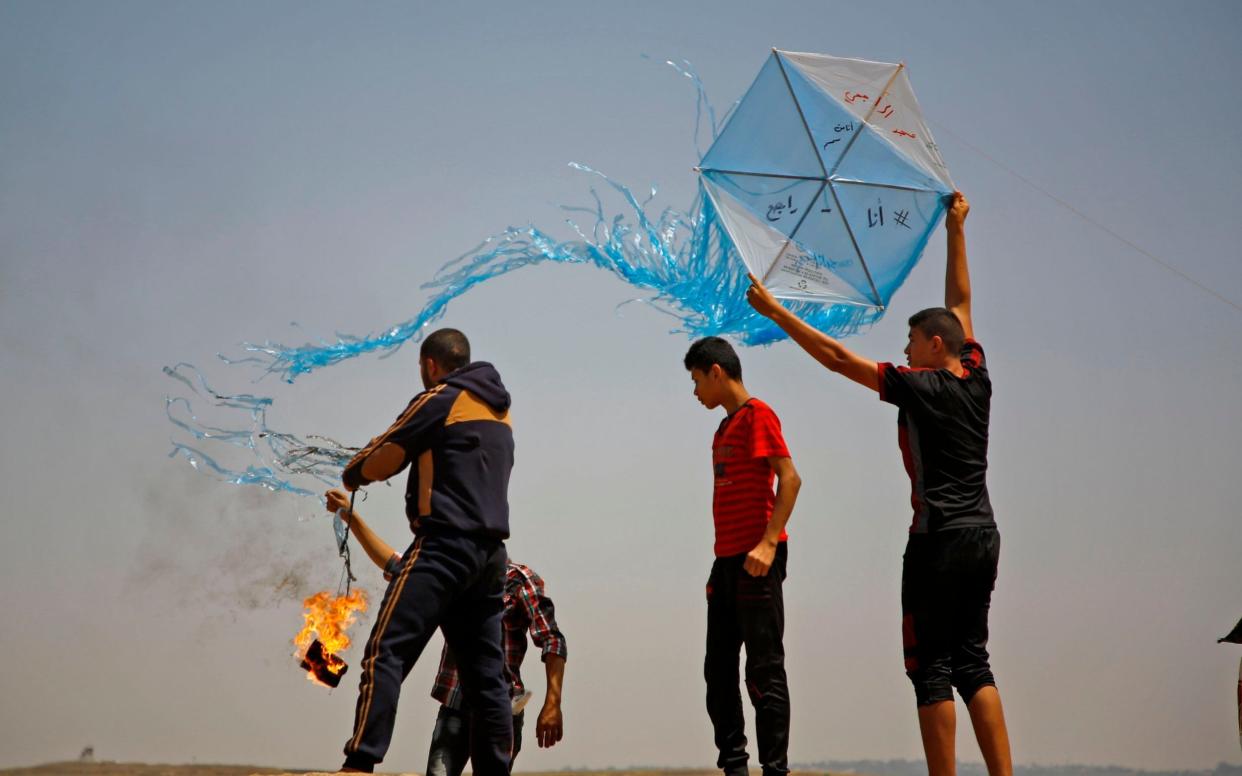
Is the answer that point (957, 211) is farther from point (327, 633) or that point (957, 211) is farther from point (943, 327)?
point (327, 633)

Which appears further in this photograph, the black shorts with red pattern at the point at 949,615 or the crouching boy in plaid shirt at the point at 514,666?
the crouching boy in plaid shirt at the point at 514,666

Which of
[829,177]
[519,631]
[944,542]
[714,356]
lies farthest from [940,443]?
[519,631]

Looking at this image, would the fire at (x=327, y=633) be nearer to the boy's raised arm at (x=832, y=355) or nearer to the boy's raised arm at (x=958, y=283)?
the boy's raised arm at (x=832, y=355)

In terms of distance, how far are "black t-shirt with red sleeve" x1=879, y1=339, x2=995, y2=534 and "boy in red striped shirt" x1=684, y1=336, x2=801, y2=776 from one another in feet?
2.17

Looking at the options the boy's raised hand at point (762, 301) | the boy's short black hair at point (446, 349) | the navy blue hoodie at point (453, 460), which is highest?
the boy's raised hand at point (762, 301)

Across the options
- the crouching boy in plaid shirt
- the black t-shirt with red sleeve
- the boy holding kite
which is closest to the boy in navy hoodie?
Result: the crouching boy in plaid shirt

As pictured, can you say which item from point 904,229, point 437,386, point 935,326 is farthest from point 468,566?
point 904,229

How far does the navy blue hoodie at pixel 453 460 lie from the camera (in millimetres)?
4176

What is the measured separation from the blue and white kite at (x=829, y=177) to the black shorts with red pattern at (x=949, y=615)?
150 centimetres

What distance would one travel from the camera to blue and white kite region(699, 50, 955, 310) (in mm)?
5305

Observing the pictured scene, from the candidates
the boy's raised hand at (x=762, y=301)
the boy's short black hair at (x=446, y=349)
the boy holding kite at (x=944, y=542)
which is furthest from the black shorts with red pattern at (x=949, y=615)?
the boy's short black hair at (x=446, y=349)

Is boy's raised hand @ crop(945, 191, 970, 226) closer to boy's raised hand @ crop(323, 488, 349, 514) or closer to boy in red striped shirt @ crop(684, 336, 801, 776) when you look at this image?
boy in red striped shirt @ crop(684, 336, 801, 776)

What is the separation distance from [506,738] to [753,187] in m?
2.59

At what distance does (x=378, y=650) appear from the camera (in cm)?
393
